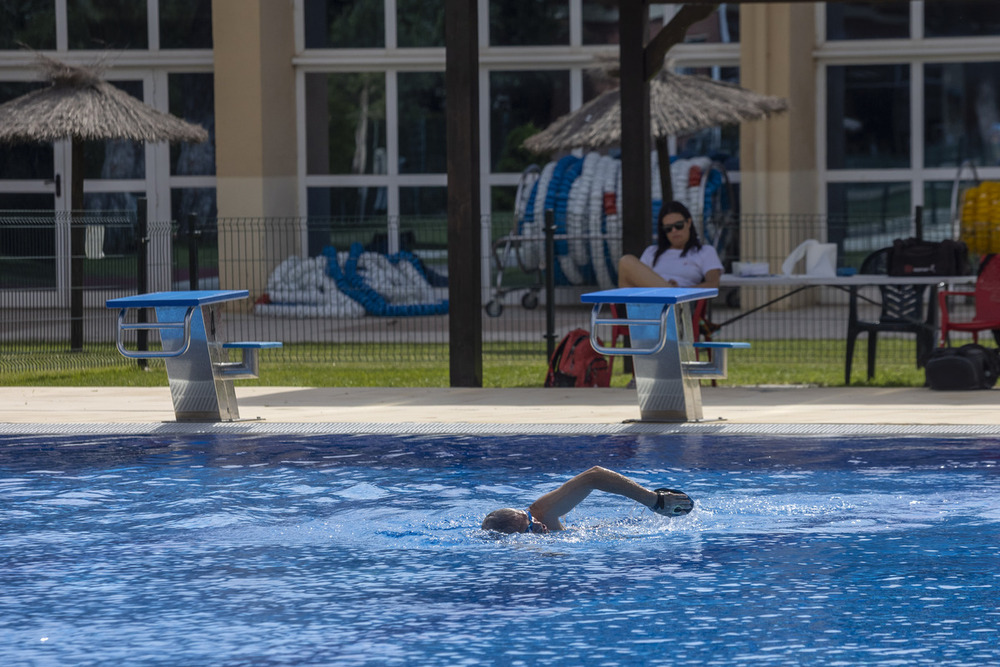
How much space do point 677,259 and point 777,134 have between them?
8020mm

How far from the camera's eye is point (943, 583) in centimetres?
487

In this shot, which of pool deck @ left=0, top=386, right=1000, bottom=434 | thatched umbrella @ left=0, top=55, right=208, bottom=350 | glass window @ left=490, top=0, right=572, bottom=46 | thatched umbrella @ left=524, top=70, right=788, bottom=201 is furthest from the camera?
glass window @ left=490, top=0, right=572, bottom=46

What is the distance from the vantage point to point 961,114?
17469 millimetres

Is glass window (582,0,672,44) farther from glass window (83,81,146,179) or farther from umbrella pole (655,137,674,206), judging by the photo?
glass window (83,81,146,179)

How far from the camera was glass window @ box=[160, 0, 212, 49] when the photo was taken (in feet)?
59.8

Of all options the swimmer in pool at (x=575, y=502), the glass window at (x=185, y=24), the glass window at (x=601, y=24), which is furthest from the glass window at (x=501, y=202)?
the swimmer in pool at (x=575, y=502)

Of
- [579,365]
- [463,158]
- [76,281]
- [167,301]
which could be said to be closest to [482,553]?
[167,301]

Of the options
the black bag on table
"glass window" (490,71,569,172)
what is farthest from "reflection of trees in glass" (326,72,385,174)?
the black bag on table

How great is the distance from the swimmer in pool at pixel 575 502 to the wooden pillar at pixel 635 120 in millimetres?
4832

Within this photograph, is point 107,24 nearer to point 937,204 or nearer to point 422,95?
point 422,95

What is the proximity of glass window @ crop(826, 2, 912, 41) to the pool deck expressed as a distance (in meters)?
9.27

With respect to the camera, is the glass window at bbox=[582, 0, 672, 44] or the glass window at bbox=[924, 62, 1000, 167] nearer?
the glass window at bbox=[924, 62, 1000, 167]

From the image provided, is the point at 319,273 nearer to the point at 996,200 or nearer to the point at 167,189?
the point at 167,189

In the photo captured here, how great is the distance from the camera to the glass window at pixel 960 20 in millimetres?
17281
